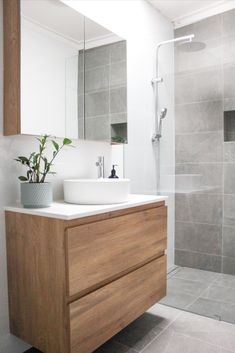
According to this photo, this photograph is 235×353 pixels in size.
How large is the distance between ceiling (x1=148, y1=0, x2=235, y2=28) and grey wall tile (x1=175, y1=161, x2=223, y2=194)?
1.31 metres

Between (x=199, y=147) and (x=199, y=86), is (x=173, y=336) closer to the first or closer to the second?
(x=199, y=147)

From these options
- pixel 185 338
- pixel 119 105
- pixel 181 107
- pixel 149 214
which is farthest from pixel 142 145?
pixel 185 338

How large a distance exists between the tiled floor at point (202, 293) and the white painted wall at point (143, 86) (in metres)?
0.24

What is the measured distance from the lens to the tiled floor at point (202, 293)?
199cm

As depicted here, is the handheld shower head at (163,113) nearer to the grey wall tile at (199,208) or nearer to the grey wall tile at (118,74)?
the grey wall tile at (118,74)

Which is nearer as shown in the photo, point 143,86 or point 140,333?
point 140,333

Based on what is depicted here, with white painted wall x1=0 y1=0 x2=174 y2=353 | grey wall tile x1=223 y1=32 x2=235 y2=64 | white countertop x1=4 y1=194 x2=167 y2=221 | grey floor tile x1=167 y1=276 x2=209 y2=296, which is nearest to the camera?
white countertop x1=4 y1=194 x2=167 y2=221

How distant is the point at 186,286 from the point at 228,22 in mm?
2221

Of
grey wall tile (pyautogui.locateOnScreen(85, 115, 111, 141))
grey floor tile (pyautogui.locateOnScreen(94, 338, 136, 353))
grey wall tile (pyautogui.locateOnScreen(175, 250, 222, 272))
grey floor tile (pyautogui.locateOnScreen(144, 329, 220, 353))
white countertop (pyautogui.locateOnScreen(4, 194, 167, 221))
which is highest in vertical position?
grey wall tile (pyautogui.locateOnScreen(85, 115, 111, 141))

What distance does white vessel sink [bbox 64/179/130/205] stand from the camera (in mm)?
1471

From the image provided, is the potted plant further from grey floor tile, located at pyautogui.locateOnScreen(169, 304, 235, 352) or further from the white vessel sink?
grey floor tile, located at pyautogui.locateOnScreen(169, 304, 235, 352)

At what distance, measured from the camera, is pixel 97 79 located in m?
1.94

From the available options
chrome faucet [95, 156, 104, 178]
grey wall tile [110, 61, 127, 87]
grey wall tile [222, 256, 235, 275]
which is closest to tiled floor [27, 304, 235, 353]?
grey wall tile [222, 256, 235, 275]

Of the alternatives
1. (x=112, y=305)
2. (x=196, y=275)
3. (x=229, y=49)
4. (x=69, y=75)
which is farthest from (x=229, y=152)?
(x=112, y=305)
